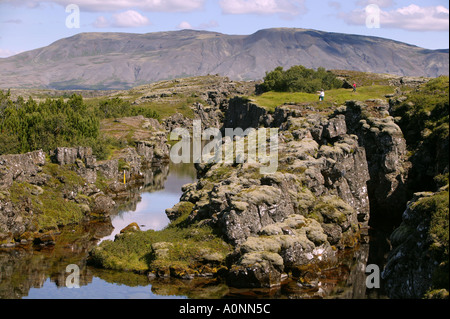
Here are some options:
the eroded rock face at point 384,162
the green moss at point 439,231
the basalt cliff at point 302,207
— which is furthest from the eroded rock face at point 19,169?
the green moss at point 439,231

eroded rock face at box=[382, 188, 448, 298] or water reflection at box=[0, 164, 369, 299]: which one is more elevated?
eroded rock face at box=[382, 188, 448, 298]

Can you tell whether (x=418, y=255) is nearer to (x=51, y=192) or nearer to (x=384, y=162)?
(x=384, y=162)

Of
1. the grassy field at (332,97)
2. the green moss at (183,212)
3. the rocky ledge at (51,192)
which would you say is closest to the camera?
the green moss at (183,212)

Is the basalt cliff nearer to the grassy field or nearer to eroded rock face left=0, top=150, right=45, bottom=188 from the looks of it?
eroded rock face left=0, top=150, right=45, bottom=188

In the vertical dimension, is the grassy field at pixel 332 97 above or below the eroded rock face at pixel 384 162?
above

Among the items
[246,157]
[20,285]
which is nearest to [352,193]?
[246,157]

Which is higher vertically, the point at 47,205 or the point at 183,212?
the point at 183,212

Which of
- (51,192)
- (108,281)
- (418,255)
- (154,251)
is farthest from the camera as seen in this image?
(51,192)

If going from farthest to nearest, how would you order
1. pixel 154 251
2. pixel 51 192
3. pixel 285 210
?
pixel 51 192 < pixel 285 210 < pixel 154 251

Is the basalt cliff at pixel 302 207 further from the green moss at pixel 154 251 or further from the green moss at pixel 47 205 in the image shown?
the green moss at pixel 47 205

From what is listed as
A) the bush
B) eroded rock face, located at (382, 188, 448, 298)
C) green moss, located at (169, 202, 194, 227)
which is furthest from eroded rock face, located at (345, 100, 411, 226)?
the bush

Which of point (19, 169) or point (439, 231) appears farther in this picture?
point (19, 169)

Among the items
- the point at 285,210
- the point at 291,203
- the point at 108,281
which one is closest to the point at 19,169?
the point at 108,281
